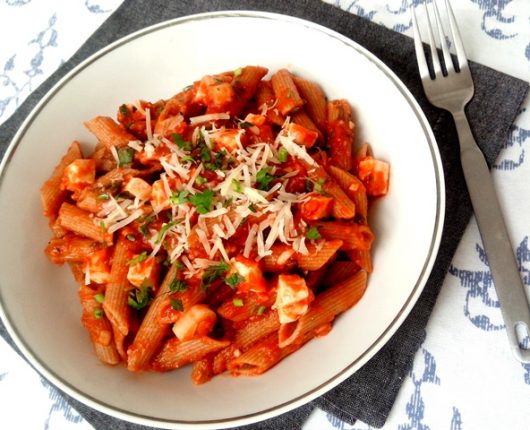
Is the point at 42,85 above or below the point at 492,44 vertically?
above

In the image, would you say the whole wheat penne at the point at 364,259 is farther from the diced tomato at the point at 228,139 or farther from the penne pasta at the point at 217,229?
the diced tomato at the point at 228,139

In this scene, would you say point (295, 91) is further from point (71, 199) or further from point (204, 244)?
point (71, 199)

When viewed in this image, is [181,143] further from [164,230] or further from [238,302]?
[238,302]

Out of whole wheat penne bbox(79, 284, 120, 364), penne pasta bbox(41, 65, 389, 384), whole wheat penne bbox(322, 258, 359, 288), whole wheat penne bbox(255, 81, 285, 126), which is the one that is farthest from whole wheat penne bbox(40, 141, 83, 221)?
whole wheat penne bbox(322, 258, 359, 288)

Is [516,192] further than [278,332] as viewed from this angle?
Yes

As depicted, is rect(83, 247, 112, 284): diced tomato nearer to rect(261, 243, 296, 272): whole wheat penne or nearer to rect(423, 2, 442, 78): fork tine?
rect(261, 243, 296, 272): whole wheat penne

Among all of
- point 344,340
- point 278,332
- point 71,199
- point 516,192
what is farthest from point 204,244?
point 516,192
